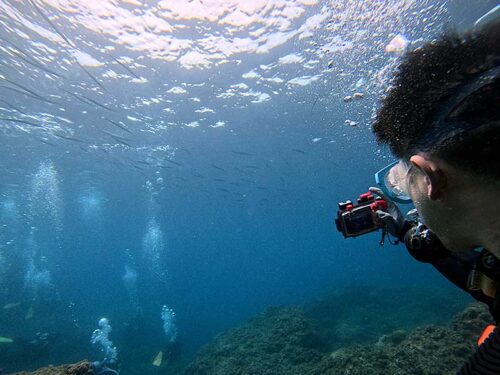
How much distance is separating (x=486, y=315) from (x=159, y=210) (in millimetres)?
46011

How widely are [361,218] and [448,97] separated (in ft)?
4.71

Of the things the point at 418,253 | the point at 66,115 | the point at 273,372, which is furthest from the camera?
the point at 66,115

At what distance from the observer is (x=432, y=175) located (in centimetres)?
115

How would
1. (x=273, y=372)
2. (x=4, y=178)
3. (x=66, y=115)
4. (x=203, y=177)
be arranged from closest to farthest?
1. (x=273, y=372)
2. (x=66, y=115)
3. (x=4, y=178)
4. (x=203, y=177)

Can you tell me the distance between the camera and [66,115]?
1738cm

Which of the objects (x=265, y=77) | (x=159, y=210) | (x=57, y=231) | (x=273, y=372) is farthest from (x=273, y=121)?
(x=57, y=231)

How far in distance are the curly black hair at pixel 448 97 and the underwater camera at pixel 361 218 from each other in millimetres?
1069

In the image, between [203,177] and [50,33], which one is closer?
[50,33]

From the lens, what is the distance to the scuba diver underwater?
990 millimetres

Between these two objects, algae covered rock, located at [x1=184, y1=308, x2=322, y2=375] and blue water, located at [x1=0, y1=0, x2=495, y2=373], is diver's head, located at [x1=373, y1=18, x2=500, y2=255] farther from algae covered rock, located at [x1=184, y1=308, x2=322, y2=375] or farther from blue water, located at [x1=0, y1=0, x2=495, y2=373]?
algae covered rock, located at [x1=184, y1=308, x2=322, y2=375]

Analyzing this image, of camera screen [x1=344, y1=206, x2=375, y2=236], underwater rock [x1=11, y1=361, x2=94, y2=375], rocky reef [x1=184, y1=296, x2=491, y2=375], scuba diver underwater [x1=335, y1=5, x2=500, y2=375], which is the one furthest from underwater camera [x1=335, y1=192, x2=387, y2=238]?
rocky reef [x1=184, y1=296, x2=491, y2=375]

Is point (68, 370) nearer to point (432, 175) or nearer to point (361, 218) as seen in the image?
point (361, 218)

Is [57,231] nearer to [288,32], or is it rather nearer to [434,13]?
[288,32]

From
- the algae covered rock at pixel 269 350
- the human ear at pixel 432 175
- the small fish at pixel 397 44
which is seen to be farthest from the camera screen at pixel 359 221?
the small fish at pixel 397 44
